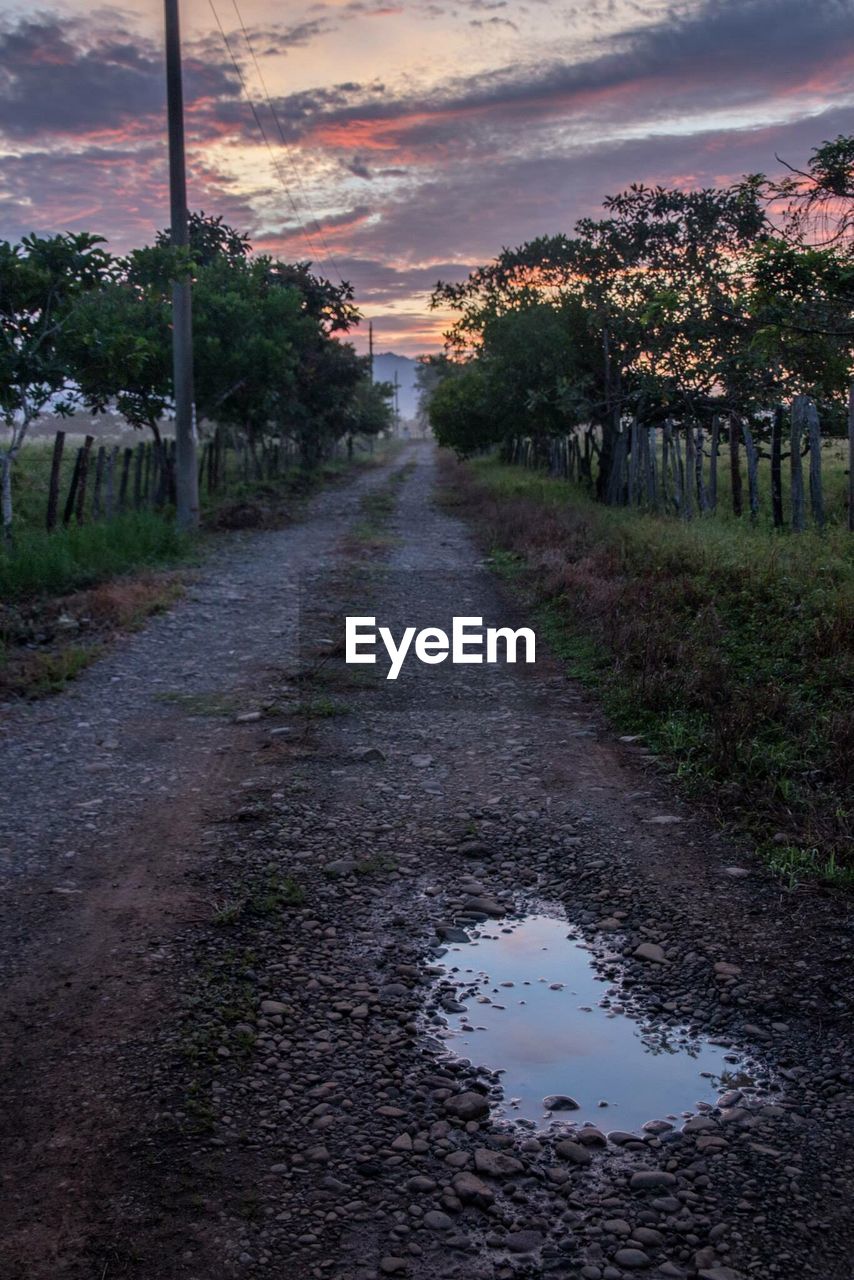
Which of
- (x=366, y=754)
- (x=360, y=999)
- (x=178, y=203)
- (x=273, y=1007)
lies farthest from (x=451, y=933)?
(x=178, y=203)

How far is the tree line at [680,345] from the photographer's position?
8.99 m

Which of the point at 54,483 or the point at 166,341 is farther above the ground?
the point at 166,341

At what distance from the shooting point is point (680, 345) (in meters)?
18.7

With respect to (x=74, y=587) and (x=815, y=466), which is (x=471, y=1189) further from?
(x=815, y=466)

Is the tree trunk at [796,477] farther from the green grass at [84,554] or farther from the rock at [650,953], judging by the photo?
the rock at [650,953]

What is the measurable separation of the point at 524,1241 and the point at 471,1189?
0.67 ft

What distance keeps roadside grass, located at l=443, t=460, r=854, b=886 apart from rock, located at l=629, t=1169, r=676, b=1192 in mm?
2080

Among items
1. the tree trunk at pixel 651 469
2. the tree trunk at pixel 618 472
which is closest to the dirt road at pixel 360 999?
the tree trunk at pixel 651 469

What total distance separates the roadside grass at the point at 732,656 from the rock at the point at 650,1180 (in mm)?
2080

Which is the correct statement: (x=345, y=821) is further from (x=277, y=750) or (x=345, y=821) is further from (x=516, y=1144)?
(x=516, y=1144)

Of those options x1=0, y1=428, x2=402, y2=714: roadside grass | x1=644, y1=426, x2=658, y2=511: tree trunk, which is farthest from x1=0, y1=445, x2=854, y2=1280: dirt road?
x1=644, y1=426, x2=658, y2=511: tree trunk

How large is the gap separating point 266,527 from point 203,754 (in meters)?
13.5

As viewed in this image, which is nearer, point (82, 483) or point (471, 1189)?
point (471, 1189)

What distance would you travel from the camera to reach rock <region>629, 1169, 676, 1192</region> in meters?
2.76
